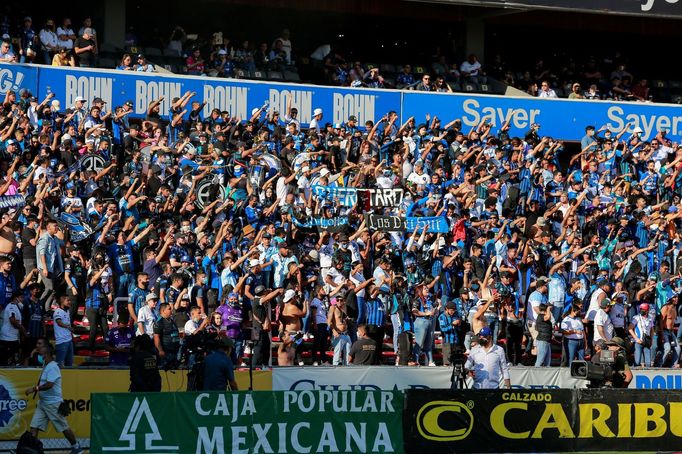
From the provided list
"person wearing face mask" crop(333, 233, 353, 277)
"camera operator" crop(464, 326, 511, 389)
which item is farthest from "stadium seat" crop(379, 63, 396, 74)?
"camera operator" crop(464, 326, 511, 389)

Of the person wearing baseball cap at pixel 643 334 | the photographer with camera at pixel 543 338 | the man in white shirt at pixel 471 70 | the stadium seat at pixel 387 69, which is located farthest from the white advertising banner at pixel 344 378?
the stadium seat at pixel 387 69

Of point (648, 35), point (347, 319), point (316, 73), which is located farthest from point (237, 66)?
point (648, 35)

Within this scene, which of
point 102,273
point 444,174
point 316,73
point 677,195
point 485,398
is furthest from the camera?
point 316,73

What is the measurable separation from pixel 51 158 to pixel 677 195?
12.9m

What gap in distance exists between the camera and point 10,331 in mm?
16875

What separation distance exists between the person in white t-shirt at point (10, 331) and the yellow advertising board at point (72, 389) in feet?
4.80

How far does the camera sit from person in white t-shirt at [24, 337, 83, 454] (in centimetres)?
1456

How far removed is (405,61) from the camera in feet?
115

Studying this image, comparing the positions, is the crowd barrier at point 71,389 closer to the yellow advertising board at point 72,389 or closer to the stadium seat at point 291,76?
the yellow advertising board at point 72,389

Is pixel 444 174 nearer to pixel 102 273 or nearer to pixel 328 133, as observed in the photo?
pixel 328 133

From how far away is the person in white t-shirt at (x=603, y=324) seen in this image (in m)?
20.4

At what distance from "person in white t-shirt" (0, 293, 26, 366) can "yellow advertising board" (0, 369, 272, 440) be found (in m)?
1.46

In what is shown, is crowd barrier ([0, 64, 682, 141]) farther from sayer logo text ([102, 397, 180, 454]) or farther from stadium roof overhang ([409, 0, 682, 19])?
sayer logo text ([102, 397, 180, 454])

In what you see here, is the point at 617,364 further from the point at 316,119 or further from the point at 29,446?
the point at 316,119
